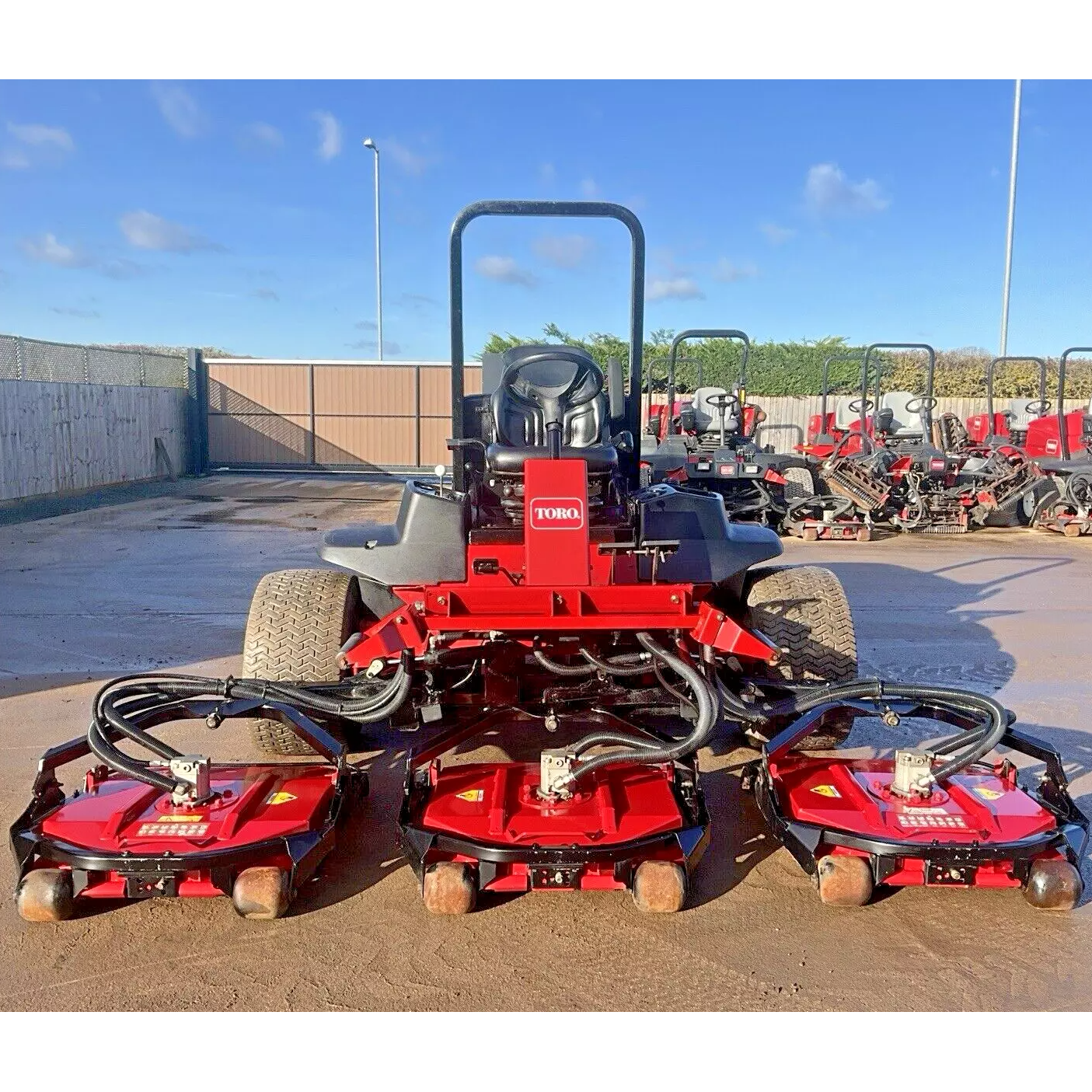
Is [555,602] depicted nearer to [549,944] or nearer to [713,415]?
[549,944]

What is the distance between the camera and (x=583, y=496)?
3412 mm

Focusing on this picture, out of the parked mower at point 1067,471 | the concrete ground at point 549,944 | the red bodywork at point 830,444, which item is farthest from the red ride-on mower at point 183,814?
the parked mower at point 1067,471

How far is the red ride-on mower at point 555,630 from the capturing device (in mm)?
2861

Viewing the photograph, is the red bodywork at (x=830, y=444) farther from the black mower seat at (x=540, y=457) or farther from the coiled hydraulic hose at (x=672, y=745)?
the coiled hydraulic hose at (x=672, y=745)

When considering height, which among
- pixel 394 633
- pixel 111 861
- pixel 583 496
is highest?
pixel 583 496

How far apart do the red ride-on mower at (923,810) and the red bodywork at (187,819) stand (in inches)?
60.2

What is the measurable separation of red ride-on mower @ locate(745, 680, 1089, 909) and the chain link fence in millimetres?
13900

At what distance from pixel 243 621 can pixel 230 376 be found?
673 inches

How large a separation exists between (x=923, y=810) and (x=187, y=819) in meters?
2.27

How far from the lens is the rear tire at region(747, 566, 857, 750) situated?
13.2 ft

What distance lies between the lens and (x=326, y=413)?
883 inches

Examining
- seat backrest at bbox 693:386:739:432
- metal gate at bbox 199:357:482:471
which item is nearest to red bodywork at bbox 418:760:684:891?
seat backrest at bbox 693:386:739:432

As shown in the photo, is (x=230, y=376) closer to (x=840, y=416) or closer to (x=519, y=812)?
(x=840, y=416)

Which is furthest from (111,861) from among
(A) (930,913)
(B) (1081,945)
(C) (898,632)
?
(C) (898,632)
